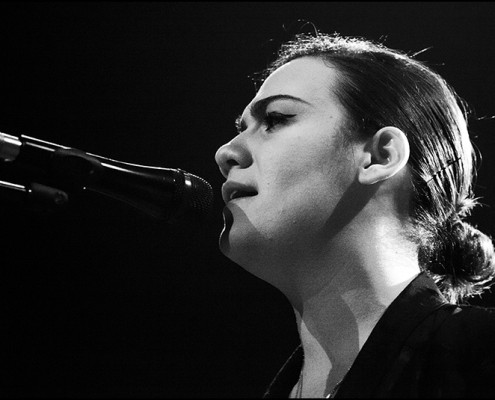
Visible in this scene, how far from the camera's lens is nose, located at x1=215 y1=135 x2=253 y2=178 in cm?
154

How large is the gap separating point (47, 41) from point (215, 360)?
171cm

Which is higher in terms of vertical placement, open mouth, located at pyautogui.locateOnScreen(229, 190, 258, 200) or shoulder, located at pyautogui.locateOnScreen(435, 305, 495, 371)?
open mouth, located at pyautogui.locateOnScreen(229, 190, 258, 200)

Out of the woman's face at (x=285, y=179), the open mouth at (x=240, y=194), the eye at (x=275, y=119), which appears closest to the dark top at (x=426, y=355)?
the woman's face at (x=285, y=179)

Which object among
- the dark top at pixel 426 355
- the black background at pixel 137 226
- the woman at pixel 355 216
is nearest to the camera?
the dark top at pixel 426 355

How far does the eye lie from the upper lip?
175mm

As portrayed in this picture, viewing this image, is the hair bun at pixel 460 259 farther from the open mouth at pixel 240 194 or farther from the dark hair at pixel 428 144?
the open mouth at pixel 240 194

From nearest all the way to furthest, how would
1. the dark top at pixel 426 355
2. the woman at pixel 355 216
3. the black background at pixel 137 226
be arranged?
the dark top at pixel 426 355
the woman at pixel 355 216
the black background at pixel 137 226

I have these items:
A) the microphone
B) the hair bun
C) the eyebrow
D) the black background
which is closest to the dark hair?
the hair bun

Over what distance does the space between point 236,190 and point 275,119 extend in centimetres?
21

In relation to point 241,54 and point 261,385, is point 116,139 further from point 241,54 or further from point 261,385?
point 261,385

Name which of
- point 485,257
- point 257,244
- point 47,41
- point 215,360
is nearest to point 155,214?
point 257,244

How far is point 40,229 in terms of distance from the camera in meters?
3.01

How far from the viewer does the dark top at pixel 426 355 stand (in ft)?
3.73

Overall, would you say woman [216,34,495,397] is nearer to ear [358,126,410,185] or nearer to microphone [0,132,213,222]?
ear [358,126,410,185]
